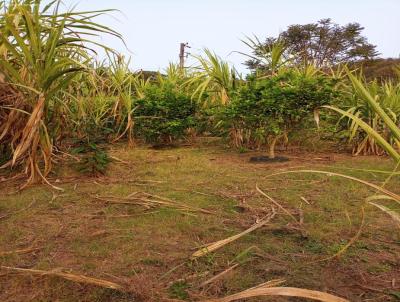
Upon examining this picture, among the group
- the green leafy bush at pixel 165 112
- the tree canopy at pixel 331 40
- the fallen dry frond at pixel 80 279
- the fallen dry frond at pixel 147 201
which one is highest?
the tree canopy at pixel 331 40

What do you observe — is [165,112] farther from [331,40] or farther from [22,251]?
[331,40]

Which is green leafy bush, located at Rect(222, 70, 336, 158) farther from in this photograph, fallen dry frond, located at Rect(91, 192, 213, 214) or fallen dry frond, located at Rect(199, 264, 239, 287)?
fallen dry frond, located at Rect(199, 264, 239, 287)

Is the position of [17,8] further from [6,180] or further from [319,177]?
[319,177]

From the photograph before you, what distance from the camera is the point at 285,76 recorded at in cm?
388

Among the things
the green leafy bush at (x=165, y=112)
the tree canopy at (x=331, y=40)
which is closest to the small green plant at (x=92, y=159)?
the green leafy bush at (x=165, y=112)

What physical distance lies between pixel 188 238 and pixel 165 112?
300 centimetres

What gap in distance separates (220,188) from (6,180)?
1537mm

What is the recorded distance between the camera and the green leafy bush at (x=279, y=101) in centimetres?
366

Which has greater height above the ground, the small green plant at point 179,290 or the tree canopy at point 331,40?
the tree canopy at point 331,40

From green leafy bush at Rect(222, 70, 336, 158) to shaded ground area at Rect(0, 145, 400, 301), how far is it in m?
0.83

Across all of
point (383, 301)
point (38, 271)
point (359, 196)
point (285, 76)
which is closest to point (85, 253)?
point (38, 271)

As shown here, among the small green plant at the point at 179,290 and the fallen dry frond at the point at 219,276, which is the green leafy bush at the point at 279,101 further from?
the small green plant at the point at 179,290

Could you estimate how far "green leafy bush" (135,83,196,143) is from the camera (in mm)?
4691

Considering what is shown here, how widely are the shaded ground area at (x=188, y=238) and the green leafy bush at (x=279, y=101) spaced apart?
835 millimetres
